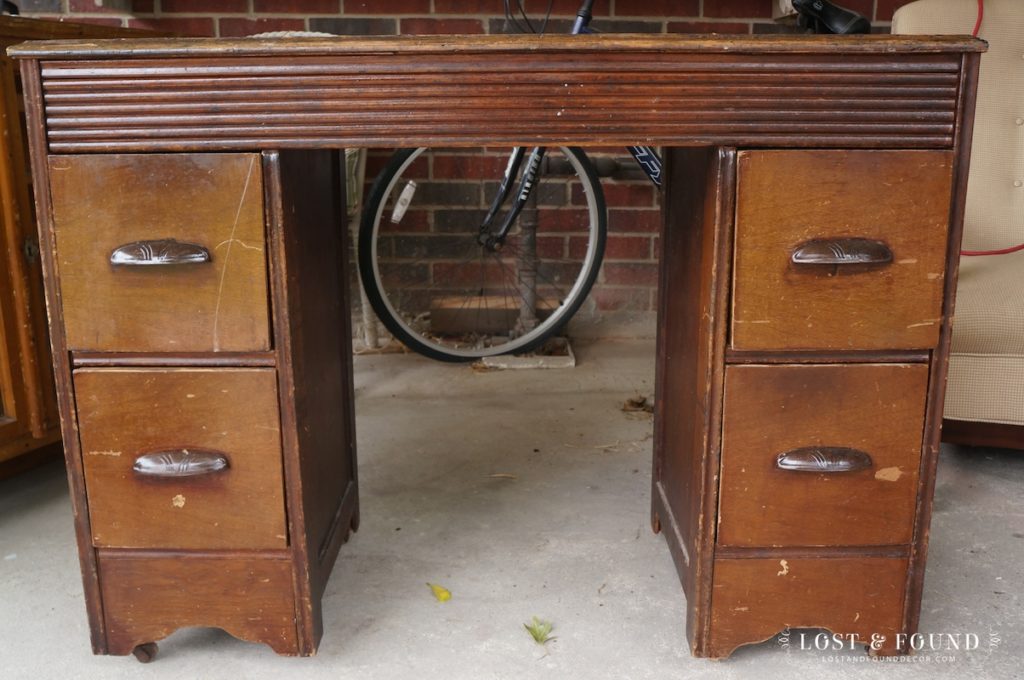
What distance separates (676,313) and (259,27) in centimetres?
187

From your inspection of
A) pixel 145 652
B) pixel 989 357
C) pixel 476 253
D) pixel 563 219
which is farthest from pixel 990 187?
pixel 145 652

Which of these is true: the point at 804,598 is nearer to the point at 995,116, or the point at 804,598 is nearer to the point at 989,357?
the point at 989,357

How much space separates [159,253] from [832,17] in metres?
1.77

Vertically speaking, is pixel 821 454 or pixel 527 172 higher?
pixel 527 172

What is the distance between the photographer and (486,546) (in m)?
1.56

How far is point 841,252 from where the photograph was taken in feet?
3.48

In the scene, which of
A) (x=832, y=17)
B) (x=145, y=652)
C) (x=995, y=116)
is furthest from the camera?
(x=832, y=17)

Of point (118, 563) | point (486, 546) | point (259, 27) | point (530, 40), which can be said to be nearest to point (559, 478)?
point (486, 546)

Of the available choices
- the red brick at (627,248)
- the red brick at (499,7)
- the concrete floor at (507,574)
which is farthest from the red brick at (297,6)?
the concrete floor at (507,574)

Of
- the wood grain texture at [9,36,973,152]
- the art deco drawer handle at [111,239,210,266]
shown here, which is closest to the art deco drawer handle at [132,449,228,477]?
the art deco drawer handle at [111,239,210,266]

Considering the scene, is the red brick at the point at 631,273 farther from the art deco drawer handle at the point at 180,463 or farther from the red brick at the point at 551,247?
the art deco drawer handle at the point at 180,463

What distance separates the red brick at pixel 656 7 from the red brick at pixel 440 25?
447 mm

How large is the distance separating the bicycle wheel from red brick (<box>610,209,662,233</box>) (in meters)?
0.09

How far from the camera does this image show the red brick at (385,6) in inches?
104
